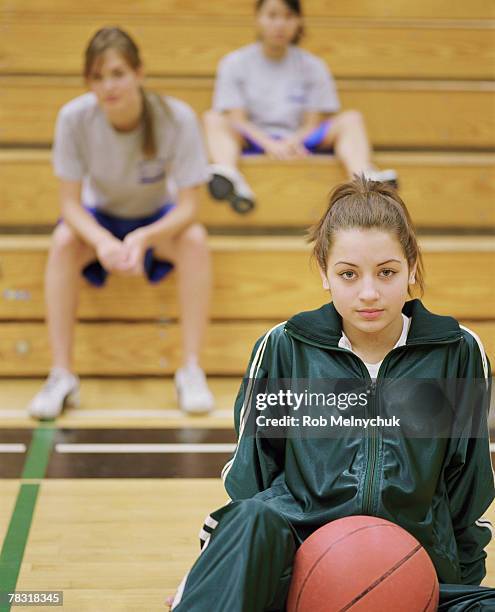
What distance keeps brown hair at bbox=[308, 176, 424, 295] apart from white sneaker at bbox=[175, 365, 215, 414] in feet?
4.13

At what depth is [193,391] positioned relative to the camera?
293cm

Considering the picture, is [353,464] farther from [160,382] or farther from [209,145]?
[209,145]

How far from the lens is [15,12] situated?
154 inches

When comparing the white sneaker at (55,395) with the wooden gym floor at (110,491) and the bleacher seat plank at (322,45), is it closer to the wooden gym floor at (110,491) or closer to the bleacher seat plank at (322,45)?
the wooden gym floor at (110,491)

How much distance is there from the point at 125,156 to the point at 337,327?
1506 mm

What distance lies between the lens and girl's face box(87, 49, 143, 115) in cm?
281

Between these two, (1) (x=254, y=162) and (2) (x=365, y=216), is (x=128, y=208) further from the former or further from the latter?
(2) (x=365, y=216)

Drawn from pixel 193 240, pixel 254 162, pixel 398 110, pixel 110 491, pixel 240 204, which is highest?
pixel 398 110

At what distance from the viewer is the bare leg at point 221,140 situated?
11.2ft

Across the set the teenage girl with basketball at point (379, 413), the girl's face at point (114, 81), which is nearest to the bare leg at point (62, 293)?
the girl's face at point (114, 81)

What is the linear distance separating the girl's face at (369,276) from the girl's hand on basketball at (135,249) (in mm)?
1309

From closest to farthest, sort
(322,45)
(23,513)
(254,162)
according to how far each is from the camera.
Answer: (23,513) → (254,162) → (322,45)

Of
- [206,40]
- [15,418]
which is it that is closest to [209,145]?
[206,40]

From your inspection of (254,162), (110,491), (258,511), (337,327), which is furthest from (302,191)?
(258,511)
